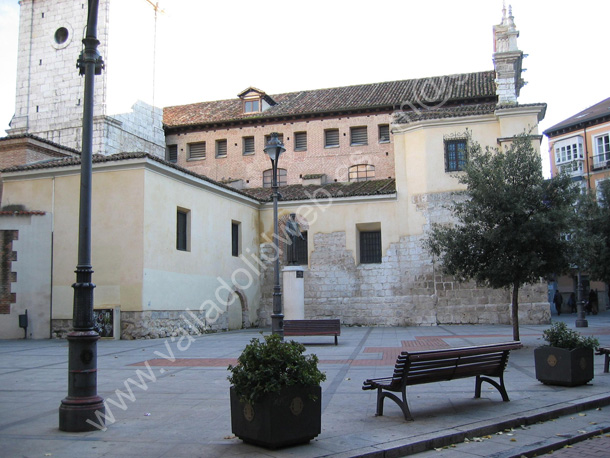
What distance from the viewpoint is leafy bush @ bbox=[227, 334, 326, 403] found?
528 centimetres

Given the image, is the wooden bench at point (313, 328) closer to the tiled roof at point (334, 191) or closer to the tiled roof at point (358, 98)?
Answer: the tiled roof at point (334, 191)

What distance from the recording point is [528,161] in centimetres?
1403

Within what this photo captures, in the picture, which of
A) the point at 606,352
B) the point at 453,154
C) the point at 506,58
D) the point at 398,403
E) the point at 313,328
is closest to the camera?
the point at 398,403

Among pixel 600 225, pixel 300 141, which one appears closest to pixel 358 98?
pixel 300 141

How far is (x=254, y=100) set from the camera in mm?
34250

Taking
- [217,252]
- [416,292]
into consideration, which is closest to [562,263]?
[416,292]

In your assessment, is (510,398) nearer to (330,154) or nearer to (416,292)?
(416,292)

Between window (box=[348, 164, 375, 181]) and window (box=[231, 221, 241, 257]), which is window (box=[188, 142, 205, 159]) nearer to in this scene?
window (box=[348, 164, 375, 181])

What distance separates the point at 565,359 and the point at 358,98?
26010mm

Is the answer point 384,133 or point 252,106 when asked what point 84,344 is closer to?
point 384,133

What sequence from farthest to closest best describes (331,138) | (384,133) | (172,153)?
(172,153) → (331,138) → (384,133)

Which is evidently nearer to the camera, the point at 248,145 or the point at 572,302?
the point at 248,145

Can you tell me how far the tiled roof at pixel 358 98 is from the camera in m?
30.5

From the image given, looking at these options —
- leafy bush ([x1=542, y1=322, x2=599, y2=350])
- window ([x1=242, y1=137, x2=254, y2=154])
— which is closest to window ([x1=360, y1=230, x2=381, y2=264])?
window ([x1=242, y1=137, x2=254, y2=154])
